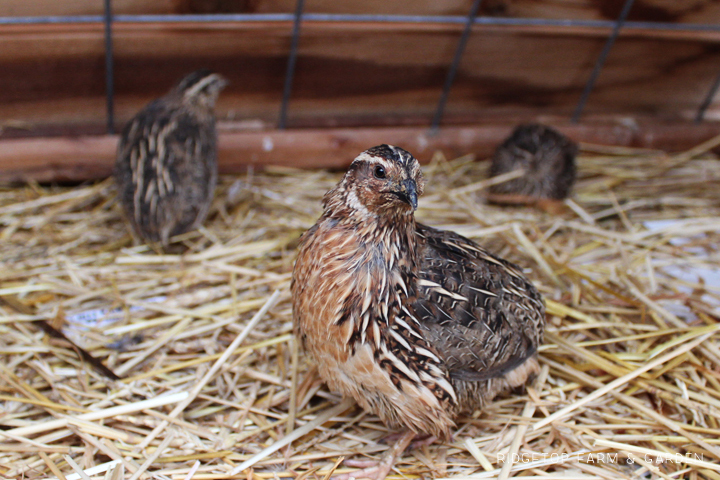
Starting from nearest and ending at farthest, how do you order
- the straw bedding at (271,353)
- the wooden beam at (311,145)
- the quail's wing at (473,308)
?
the quail's wing at (473,308) → the straw bedding at (271,353) → the wooden beam at (311,145)

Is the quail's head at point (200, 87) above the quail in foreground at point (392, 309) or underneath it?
above

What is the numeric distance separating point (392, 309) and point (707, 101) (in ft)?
13.7

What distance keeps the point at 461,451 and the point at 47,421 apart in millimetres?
1746

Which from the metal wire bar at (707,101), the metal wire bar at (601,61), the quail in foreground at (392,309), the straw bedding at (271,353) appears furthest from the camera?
the metal wire bar at (707,101)

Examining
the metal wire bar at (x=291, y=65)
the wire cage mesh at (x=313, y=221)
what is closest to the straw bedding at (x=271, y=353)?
the wire cage mesh at (x=313, y=221)

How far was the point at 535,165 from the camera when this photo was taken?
421cm

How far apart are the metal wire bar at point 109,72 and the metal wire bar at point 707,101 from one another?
4.61 metres

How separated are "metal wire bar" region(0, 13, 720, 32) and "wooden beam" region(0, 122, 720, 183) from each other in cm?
75

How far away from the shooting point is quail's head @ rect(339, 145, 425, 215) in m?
2.08

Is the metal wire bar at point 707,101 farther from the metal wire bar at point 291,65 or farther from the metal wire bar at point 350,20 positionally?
the metal wire bar at point 291,65

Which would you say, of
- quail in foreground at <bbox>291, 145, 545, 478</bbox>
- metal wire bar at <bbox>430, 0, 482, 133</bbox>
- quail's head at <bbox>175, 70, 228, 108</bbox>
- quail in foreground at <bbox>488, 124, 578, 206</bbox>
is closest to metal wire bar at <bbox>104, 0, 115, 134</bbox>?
quail's head at <bbox>175, 70, 228, 108</bbox>

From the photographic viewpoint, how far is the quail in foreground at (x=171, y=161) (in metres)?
3.42

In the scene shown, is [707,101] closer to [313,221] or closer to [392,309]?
[313,221]

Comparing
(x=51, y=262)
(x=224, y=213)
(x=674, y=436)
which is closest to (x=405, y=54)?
(x=224, y=213)
